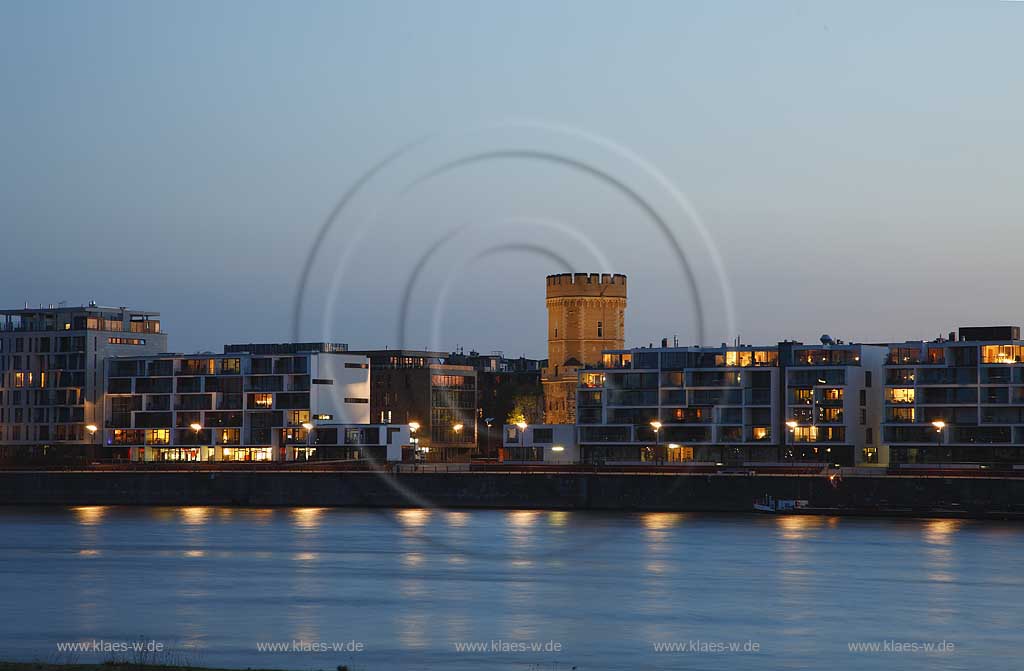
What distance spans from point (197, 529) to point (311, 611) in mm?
46748

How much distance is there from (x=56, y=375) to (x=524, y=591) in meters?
115

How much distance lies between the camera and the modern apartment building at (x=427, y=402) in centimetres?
19050

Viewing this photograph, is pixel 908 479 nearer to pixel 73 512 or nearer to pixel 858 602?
pixel 858 602

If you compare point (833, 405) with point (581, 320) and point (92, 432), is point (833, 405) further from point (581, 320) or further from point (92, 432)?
point (92, 432)

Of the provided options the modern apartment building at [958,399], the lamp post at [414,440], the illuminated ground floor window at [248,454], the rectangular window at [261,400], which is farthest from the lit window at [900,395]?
the rectangular window at [261,400]

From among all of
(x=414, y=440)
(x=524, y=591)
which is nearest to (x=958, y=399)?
(x=414, y=440)

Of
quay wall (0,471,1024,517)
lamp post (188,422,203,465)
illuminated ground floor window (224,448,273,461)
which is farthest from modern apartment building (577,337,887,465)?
lamp post (188,422,203,465)

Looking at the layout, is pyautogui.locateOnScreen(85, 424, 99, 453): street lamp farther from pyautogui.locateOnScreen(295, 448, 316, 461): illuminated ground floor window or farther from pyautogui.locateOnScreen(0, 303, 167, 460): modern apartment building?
pyautogui.locateOnScreen(295, 448, 316, 461): illuminated ground floor window

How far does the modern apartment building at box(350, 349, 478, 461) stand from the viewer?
7500 inches

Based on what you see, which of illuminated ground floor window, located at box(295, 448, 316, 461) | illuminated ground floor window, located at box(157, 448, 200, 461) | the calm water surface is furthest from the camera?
illuminated ground floor window, located at box(157, 448, 200, 461)

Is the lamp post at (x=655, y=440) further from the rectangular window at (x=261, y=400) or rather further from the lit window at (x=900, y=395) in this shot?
the rectangular window at (x=261, y=400)

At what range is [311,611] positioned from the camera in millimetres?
65250

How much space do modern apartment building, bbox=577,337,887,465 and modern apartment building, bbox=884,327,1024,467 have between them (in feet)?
13.8

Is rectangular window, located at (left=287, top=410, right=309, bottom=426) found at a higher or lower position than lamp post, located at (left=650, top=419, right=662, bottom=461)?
higher
